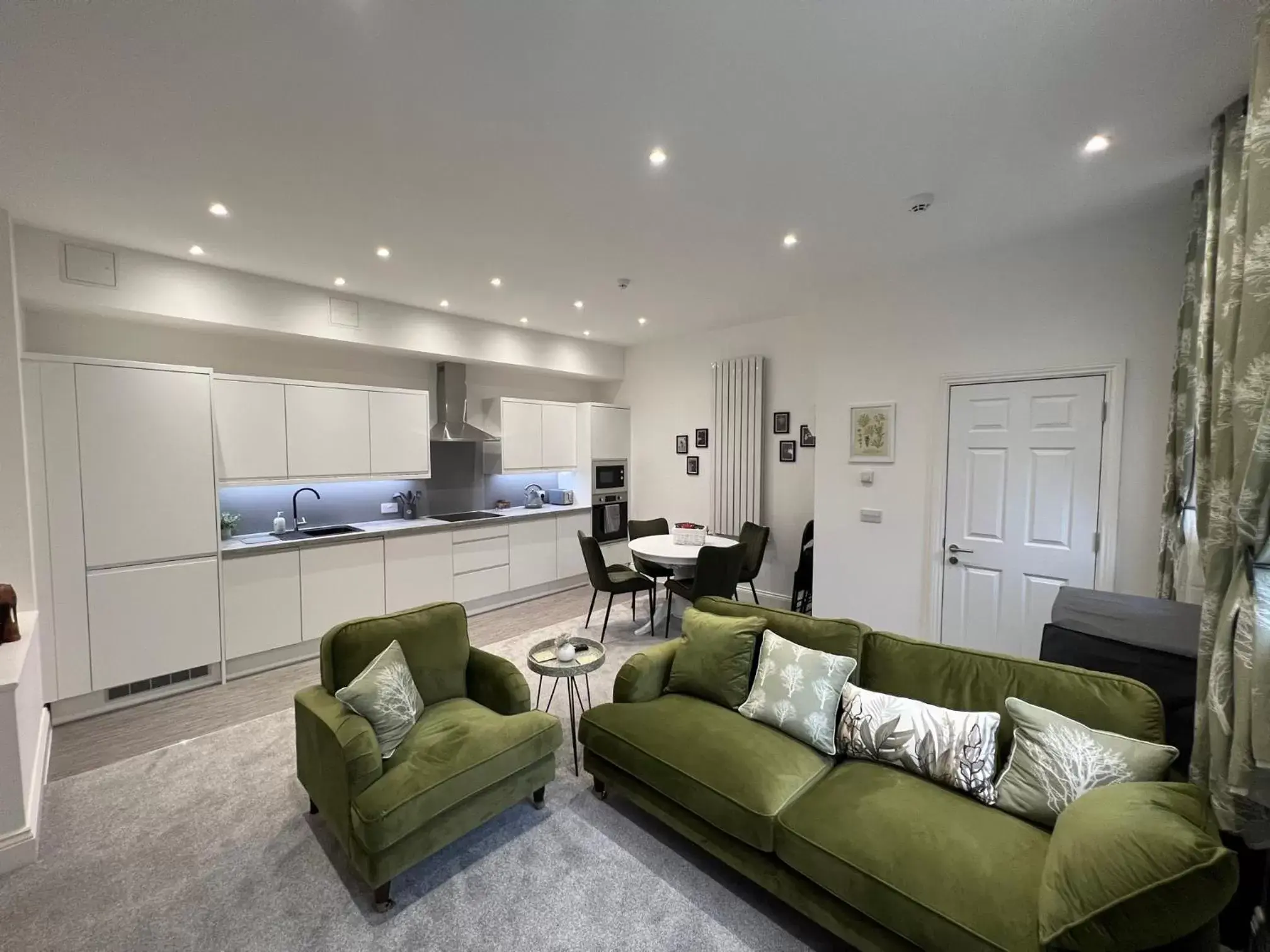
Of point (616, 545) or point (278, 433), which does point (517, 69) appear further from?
point (616, 545)

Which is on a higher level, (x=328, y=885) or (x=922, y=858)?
(x=922, y=858)

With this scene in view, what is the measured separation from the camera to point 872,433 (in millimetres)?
3959

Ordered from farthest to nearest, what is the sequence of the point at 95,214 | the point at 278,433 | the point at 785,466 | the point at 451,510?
the point at 451,510, the point at 785,466, the point at 278,433, the point at 95,214

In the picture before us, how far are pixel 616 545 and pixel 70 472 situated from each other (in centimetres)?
472

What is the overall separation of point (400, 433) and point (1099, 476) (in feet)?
17.3

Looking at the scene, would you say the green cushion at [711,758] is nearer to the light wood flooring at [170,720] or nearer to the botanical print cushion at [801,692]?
the botanical print cushion at [801,692]

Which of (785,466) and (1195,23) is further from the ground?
(1195,23)

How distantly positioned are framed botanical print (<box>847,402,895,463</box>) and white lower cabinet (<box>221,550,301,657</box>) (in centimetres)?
444

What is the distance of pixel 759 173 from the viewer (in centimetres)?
242

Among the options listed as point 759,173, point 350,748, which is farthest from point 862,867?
point 759,173

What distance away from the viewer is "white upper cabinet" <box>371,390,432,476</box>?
4.62 meters

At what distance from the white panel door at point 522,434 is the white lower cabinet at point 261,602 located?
2.22 meters

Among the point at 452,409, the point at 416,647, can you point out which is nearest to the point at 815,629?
the point at 416,647

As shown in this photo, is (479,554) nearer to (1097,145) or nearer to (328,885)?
(328,885)
